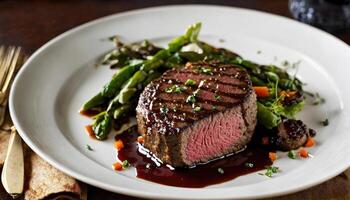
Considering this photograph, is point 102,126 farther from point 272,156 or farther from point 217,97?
point 272,156

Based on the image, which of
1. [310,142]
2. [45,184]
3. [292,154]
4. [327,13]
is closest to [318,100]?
[310,142]

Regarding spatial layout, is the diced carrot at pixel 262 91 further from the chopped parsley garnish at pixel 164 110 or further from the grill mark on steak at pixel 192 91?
the chopped parsley garnish at pixel 164 110

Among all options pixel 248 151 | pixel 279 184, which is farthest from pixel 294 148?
pixel 279 184

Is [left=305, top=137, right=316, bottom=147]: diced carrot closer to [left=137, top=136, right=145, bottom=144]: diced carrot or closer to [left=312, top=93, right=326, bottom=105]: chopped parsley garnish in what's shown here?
[left=312, top=93, right=326, bottom=105]: chopped parsley garnish

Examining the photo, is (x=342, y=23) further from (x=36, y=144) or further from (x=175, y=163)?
(x=36, y=144)

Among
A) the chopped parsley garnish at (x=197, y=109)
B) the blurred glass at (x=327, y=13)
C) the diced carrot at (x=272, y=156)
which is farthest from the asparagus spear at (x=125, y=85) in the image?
the blurred glass at (x=327, y=13)

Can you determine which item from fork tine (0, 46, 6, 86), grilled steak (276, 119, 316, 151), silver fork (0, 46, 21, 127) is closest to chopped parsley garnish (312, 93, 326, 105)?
grilled steak (276, 119, 316, 151)
